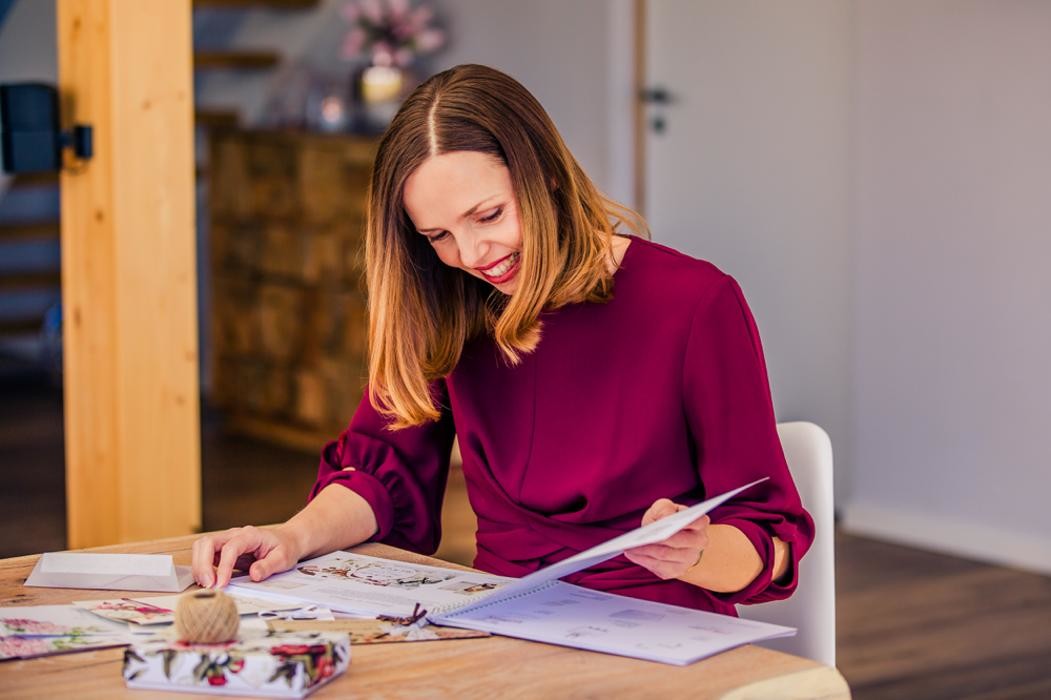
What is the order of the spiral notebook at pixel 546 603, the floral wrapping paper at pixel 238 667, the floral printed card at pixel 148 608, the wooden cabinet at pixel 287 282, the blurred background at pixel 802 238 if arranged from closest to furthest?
the floral wrapping paper at pixel 238 667, the spiral notebook at pixel 546 603, the floral printed card at pixel 148 608, the blurred background at pixel 802 238, the wooden cabinet at pixel 287 282

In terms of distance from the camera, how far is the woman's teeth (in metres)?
1.69

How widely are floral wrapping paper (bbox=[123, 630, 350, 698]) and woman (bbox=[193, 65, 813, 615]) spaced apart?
0.33 metres

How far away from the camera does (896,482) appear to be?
14.4ft

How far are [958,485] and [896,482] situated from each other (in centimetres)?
20

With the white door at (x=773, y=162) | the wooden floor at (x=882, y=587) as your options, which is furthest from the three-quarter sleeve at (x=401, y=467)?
the white door at (x=773, y=162)

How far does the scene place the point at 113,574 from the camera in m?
1.58

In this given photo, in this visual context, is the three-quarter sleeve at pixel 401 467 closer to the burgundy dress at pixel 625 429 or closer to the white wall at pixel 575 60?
the burgundy dress at pixel 625 429

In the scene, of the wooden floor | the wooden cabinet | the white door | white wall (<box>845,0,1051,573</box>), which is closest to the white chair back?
the wooden floor

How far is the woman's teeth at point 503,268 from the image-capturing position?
169 centimetres

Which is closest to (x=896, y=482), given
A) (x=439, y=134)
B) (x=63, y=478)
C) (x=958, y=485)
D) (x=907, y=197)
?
(x=958, y=485)

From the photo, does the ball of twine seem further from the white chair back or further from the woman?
the white chair back

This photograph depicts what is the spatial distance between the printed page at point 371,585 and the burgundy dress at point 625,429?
0.44ft

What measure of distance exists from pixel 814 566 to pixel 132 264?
1.83 m

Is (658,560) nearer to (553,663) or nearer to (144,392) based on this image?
(553,663)
